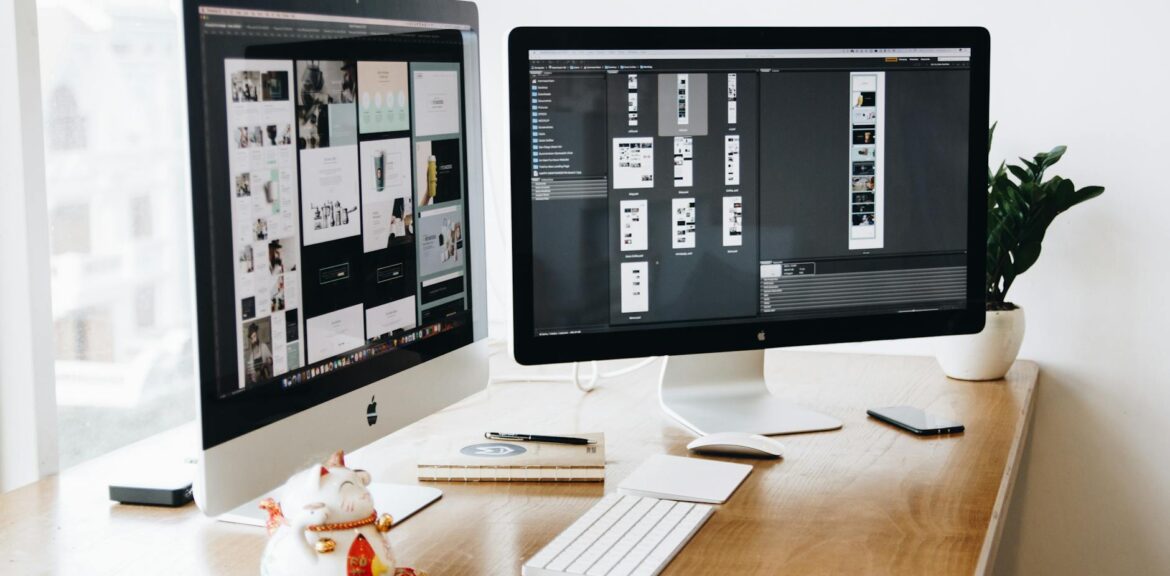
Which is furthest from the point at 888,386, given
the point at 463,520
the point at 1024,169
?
the point at 463,520

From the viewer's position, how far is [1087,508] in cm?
180

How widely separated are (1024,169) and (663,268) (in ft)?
2.33

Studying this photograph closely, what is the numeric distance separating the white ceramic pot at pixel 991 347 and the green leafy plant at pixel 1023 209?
5cm

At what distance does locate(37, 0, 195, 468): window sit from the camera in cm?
161

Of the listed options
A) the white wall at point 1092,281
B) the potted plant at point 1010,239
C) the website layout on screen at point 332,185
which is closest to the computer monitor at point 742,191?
the website layout on screen at point 332,185

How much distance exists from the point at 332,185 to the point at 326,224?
1.4 inches

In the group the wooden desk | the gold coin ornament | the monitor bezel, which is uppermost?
the monitor bezel

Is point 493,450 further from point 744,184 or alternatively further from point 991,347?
point 991,347

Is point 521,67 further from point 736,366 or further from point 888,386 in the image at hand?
point 888,386

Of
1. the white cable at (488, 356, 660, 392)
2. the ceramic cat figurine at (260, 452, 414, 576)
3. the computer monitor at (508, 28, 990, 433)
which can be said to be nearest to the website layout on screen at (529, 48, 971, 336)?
the computer monitor at (508, 28, 990, 433)

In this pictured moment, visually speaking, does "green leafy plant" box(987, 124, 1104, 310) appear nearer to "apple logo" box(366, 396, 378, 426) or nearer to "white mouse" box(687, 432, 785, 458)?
"white mouse" box(687, 432, 785, 458)

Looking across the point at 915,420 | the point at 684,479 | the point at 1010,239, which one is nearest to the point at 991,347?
the point at 1010,239

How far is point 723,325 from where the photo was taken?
138 cm

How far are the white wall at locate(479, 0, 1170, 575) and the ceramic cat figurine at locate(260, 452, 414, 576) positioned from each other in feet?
2.74
